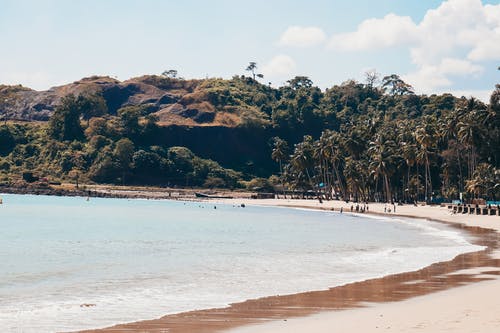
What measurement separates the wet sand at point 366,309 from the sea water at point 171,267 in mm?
1382

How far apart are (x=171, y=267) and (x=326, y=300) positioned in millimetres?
14365

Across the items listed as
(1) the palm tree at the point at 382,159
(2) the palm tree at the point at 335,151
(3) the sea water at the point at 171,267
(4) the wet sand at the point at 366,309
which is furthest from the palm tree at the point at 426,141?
(4) the wet sand at the point at 366,309

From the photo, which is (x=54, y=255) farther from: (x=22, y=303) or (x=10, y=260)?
(x=22, y=303)

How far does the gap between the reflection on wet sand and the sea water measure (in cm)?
103

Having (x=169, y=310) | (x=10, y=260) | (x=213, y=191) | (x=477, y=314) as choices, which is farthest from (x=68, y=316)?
(x=213, y=191)

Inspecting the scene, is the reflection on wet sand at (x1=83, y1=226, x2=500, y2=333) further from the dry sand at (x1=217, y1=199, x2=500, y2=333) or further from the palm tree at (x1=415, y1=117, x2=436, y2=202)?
the palm tree at (x1=415, y1=117, x2=436, y2=202)

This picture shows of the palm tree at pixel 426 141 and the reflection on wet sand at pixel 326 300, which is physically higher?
the palm tree at pixel 426 141

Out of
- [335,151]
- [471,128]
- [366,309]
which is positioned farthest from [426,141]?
[366,309]

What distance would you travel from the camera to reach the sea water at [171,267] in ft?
74.3

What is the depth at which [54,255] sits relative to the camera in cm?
4356

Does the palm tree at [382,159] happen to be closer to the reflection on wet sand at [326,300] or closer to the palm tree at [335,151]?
the palm tree at [335,151]

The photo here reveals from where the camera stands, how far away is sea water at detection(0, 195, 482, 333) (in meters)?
22.6

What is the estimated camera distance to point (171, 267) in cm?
3612

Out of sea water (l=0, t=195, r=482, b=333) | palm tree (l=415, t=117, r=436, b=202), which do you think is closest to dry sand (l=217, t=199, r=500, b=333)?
sea water (l=0, t=195, r=482, b=333)
